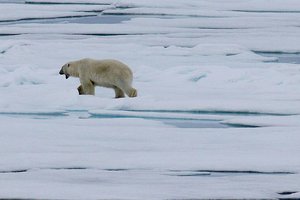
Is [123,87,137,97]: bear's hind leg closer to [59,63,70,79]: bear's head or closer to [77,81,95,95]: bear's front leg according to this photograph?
[77,81,95,95]: bear's front leg

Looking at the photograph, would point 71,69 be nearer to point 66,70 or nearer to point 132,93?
point 66,70

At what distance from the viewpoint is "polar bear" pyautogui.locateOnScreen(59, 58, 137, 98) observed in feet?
25.1

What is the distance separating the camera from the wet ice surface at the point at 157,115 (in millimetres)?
4883

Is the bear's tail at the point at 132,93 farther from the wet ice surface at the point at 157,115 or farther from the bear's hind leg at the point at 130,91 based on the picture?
the wet ice surface at the point at 157,115

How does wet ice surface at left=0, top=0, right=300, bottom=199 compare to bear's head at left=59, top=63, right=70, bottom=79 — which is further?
bear's head at left=59, top=63, right=70, bottom=79

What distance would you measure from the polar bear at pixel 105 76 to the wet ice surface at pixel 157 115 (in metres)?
0.14

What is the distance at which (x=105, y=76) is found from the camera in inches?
304

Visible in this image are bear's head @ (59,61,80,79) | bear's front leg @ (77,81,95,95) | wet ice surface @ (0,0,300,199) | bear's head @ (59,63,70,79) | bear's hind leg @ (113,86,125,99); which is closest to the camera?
wet ice surface @ (0,0,300,199)

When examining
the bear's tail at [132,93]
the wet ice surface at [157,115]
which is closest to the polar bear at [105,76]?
the bear's tail at [132,93]

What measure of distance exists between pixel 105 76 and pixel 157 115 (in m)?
0.87

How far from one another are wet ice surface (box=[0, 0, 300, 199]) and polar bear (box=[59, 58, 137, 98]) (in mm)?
138

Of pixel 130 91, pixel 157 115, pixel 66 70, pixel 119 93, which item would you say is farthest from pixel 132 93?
pixel 66 70

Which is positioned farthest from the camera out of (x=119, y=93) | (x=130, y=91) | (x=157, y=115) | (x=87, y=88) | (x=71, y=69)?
(x=71, y=69)

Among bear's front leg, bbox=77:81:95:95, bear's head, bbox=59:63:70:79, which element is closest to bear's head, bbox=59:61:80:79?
bear's head, bbox=59:63:70:79
